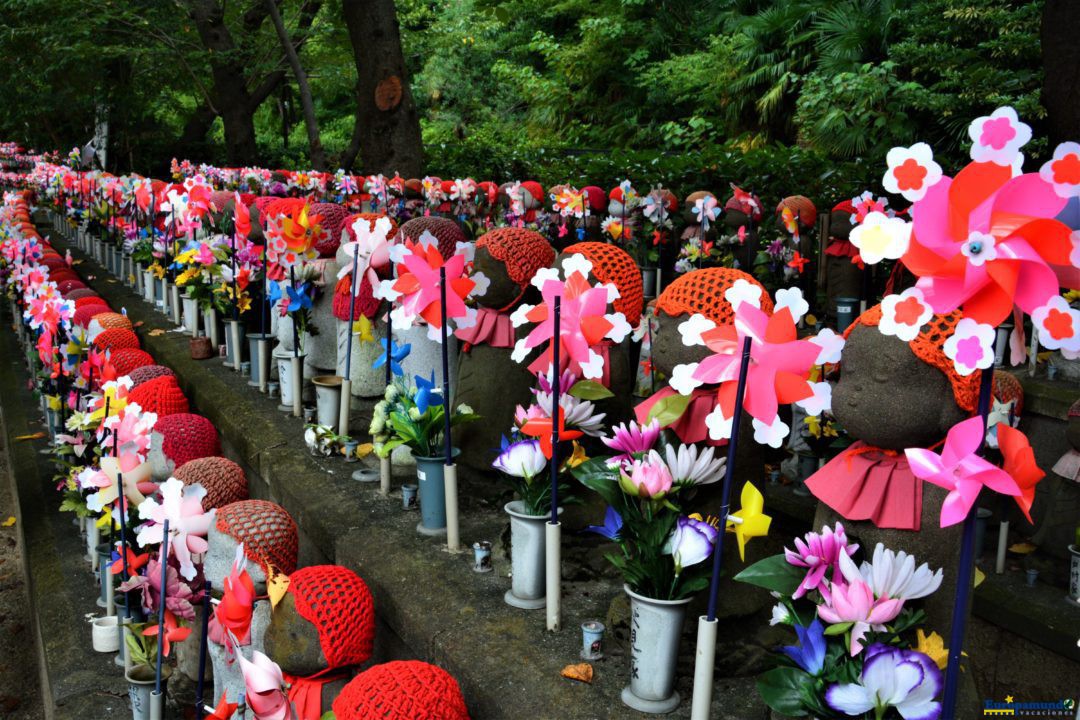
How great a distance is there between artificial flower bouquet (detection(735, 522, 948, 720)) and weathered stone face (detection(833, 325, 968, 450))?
229 millimetres

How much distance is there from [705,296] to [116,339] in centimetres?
412

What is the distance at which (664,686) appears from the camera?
6.14 feet

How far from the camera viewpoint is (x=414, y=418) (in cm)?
277

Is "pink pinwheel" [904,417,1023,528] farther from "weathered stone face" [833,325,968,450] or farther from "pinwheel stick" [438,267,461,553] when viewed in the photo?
"pinwheel stick" [438,267,461,553]

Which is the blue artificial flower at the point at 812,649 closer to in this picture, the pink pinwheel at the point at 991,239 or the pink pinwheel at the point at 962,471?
the pink pinwheel at the point at 962,471

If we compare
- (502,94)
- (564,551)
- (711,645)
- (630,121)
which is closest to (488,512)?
(564,551)

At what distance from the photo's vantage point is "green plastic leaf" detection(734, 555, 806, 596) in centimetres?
160

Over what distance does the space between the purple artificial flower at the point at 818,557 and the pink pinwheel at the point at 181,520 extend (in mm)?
1491

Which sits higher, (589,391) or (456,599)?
(589,391)

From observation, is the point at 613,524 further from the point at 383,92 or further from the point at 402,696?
the point at 383,92

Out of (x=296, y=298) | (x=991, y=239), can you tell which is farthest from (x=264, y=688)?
(x=296, y=298)

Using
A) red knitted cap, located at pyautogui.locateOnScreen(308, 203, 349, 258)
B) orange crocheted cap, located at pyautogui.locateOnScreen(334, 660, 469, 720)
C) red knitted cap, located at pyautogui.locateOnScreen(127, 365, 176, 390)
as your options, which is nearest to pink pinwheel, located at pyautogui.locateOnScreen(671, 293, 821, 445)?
orange crocheted cap, located at pyautogui.locateOnScreen(334, 660, 469, 720)

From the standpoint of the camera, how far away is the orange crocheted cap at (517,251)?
292 centimetres

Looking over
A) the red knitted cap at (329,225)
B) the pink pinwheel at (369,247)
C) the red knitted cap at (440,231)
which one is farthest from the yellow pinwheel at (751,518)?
the red knitted cap at (329,225)
